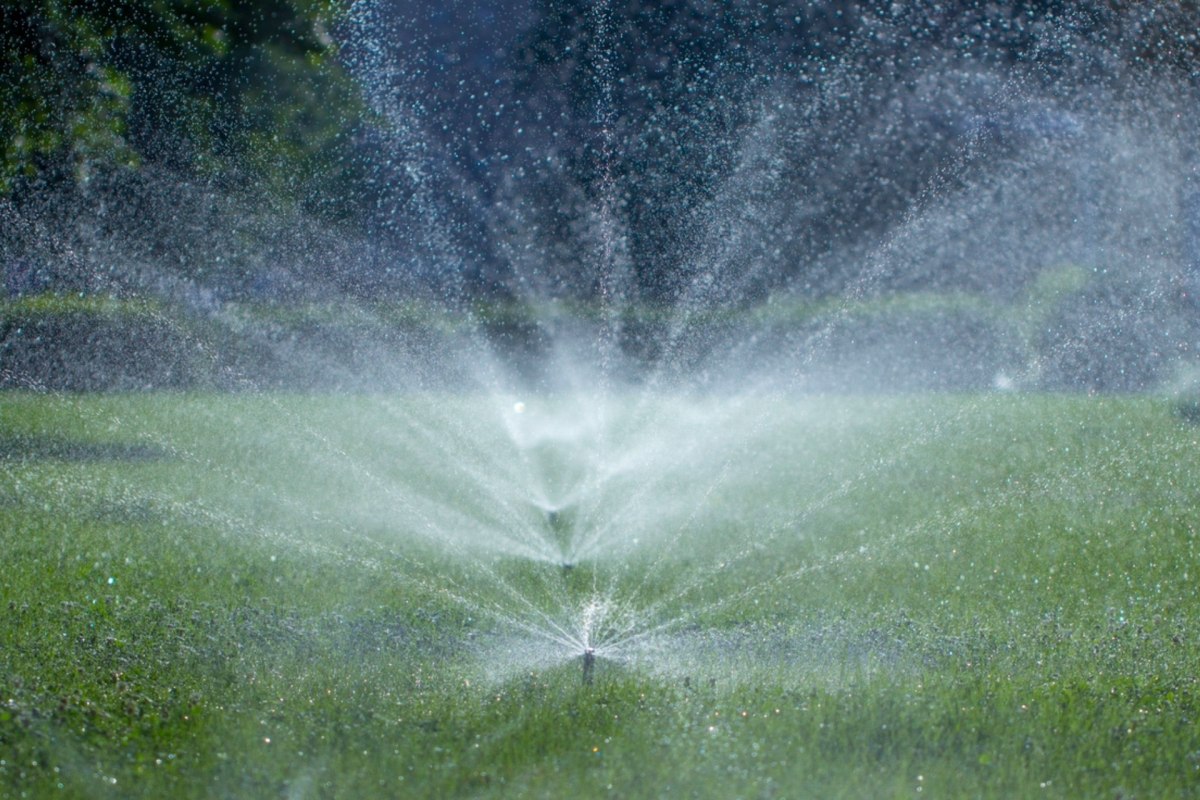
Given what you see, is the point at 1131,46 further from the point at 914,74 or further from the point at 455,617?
the point at 455,617

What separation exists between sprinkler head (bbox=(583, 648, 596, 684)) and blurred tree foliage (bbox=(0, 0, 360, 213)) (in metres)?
7.50

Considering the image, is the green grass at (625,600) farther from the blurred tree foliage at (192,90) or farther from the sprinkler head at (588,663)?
the blurred tree foliage at (192,90)

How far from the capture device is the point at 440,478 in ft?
26.5

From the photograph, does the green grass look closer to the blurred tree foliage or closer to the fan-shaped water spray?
the fan-shaped water spray

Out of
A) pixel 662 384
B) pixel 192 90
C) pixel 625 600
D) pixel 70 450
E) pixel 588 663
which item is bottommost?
pixel 588 663

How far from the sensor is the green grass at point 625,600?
13.3ft

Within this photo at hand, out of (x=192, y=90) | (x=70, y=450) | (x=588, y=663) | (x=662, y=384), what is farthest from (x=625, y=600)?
(x=192, y=90)

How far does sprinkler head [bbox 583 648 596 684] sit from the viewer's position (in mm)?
4691

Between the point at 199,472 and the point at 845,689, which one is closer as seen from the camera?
the point at 845,689

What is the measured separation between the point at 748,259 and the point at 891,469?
23.0 ft

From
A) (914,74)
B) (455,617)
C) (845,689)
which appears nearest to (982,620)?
(845,689)

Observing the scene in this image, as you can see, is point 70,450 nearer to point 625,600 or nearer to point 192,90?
point 625,600

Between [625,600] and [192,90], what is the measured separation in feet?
34.6

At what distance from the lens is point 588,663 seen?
189 inches
